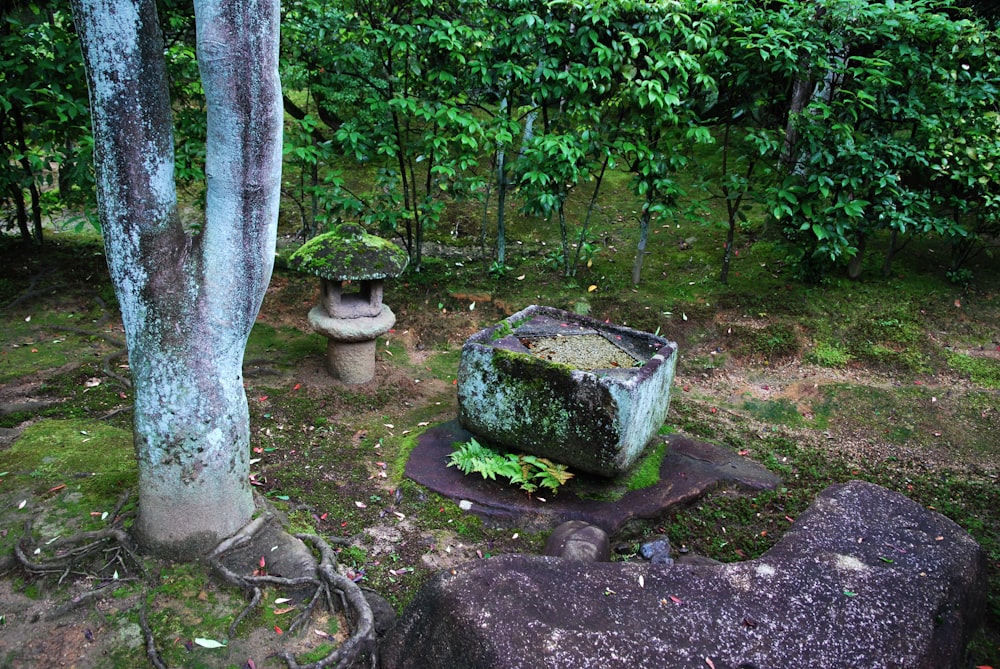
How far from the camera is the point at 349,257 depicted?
6574 millimetres

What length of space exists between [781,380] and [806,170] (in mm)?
2627

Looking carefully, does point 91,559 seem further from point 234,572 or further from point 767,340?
point 767,340

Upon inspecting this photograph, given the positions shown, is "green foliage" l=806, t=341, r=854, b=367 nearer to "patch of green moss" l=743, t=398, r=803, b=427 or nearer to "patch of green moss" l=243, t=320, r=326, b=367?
"patch of green moss" l=743, t=398, r=803, b=427

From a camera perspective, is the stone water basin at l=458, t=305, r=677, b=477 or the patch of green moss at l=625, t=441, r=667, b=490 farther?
the patch of green moss at l=625, t=441, r=667, b=490

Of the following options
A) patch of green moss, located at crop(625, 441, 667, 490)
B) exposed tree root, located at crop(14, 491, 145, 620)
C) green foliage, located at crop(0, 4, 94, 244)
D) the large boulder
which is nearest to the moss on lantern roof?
green foliage, located at crop(0, 4, 94, 244)

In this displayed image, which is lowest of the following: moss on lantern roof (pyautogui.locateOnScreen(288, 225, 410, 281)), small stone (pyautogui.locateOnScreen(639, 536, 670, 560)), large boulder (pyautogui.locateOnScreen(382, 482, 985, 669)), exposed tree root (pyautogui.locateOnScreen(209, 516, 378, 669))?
small stone (pyautogui.locateOnScreen(639, 536, 670, 560))

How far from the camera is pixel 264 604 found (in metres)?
3.93

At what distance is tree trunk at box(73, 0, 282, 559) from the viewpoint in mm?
3455

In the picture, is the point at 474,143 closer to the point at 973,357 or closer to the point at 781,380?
the point at 781,380

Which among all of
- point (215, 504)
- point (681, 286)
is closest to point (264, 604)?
point (215, 504)

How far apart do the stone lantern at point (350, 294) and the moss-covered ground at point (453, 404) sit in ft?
1.09

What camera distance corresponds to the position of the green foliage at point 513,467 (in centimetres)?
532

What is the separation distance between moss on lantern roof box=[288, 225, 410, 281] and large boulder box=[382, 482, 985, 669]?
3.70 meters

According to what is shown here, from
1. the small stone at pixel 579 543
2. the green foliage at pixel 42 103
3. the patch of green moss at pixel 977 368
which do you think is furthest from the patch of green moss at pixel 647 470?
the green foliage at pixel 42 103
